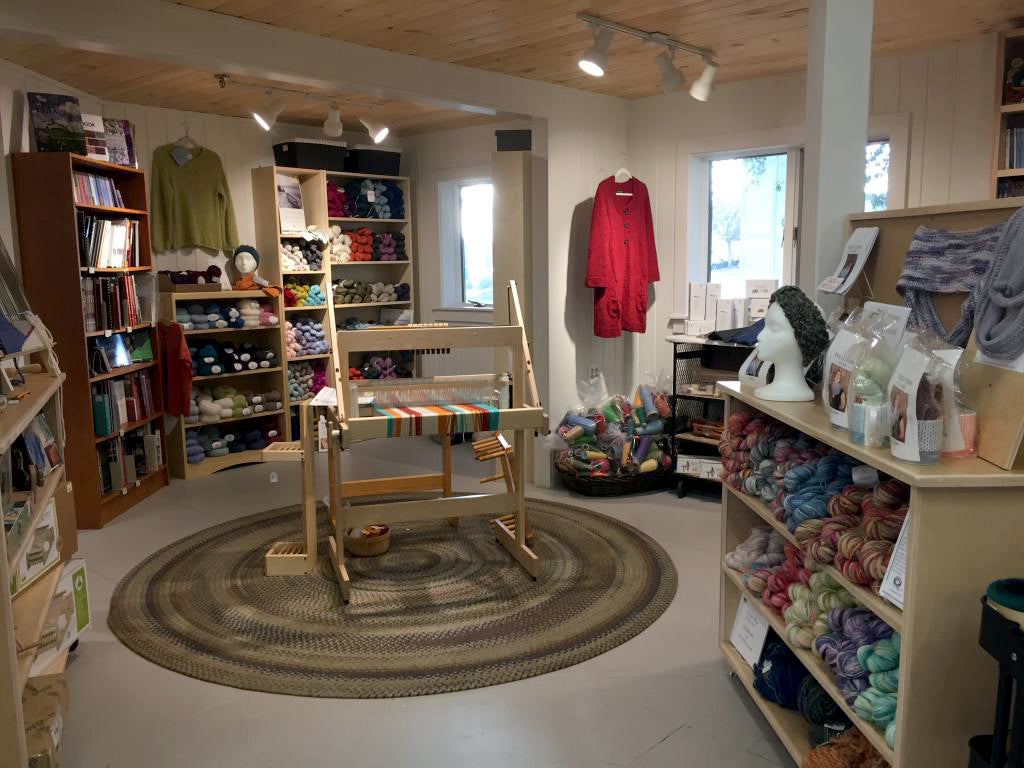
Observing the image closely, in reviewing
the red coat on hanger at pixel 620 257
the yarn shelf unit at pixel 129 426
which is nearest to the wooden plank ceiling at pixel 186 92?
the red coat on hanger at pixel 620 257

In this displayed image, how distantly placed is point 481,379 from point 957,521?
2.33 meters

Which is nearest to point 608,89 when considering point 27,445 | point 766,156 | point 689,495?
point 766,156

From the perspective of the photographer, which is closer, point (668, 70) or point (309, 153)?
point (668, 70)

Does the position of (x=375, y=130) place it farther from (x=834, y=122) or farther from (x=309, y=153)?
(x=834, y=122)

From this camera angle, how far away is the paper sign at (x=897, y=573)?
5.60ft

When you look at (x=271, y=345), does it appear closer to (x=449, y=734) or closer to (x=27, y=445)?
(x=27, y=445)

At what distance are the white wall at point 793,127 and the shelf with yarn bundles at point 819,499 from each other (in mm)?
2436

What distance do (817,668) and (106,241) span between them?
168 inches

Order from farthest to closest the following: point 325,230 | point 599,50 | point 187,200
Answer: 1. point 325,230
2. point 187,200
3. point 599,50

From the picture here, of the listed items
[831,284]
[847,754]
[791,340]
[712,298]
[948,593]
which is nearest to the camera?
[948,593]

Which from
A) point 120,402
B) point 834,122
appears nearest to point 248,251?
point 120,402

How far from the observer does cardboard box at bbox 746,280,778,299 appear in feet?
16.2

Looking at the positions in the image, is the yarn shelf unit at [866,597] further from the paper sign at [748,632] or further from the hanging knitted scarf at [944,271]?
the hanging knitted scarf at [944,271]

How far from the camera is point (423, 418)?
327cm
